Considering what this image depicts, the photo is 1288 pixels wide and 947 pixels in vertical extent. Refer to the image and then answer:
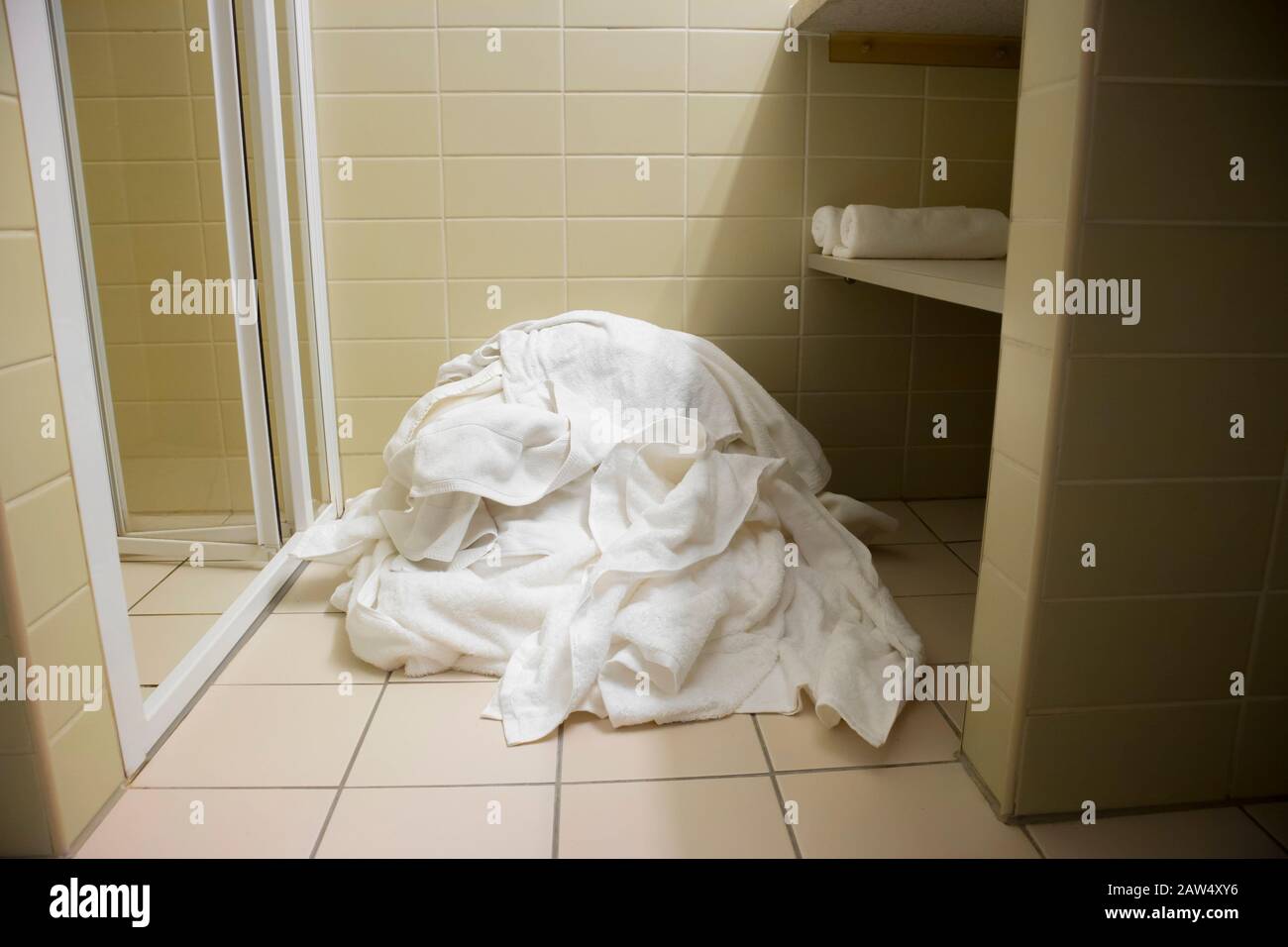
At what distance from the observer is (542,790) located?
3.61 feet

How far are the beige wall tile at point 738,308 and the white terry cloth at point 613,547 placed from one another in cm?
20

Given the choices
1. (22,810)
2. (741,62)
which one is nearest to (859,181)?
(741,62)

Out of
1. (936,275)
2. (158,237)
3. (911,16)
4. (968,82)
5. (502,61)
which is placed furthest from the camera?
(968,82)

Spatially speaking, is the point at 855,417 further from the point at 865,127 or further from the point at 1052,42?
the point at 1052,42

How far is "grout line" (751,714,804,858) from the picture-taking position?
3.32 feet

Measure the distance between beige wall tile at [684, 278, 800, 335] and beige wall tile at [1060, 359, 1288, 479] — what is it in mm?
1123

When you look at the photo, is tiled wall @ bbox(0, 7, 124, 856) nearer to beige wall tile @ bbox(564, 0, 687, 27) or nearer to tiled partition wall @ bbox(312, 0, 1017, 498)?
tiled partition wall @ bbox(312, 0, 1017, 498)

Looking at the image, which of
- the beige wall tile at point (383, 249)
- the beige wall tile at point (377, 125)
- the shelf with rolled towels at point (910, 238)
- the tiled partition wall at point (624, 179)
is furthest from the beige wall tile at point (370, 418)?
the shelf with rolled towels at point (910, 238)

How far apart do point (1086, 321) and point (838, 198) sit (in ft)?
3.71

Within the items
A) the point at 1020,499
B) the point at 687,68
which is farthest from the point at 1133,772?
the point at 687,68

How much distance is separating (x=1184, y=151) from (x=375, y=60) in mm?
1477

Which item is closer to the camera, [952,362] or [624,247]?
[624,247]

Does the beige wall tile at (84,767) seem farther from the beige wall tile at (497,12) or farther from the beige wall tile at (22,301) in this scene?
the beige wall tile at (497,12)
